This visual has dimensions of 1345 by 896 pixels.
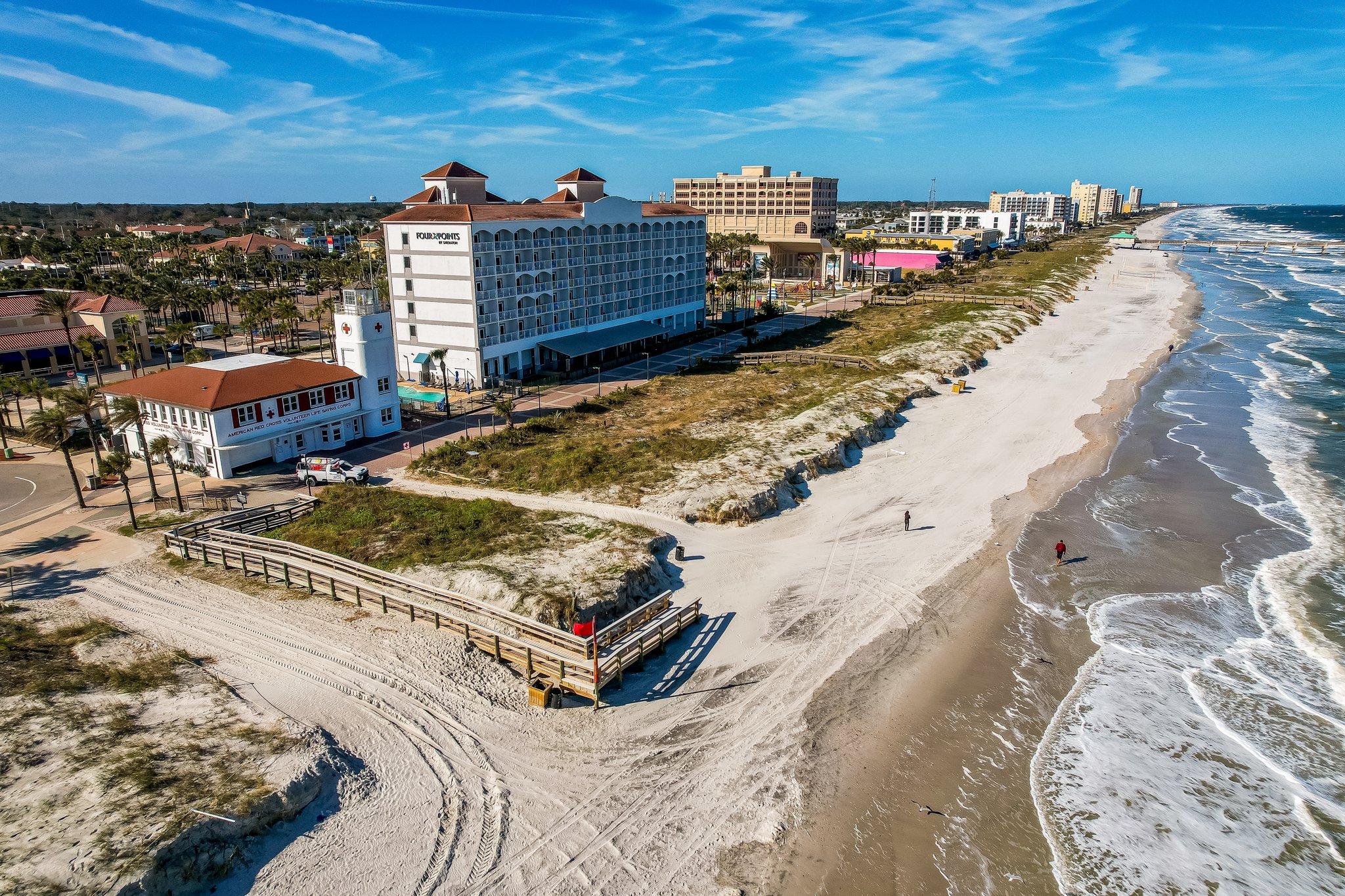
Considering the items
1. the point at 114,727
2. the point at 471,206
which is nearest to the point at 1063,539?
the point at 114,727

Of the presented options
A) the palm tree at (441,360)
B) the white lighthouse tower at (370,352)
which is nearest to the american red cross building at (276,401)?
the white lighthouse tower at (370,352)

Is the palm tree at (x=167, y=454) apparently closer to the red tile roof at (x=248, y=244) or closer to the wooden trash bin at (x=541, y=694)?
the wooden trash bin at (x=541, y=694)

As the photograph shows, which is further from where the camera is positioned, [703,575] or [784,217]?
[784,217]

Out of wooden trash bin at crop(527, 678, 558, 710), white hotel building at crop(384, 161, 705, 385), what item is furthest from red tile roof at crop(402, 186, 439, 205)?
wooden trash bin at crop(527, 678, 558, 710)

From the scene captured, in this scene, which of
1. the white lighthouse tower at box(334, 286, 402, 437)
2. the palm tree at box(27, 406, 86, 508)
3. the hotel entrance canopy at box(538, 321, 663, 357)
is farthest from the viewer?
the hotel entrance canopy at box(538, 321, 663, 357)

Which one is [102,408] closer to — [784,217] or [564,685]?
[564,685]

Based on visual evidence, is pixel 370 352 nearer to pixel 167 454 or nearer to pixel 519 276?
pixel 167 454

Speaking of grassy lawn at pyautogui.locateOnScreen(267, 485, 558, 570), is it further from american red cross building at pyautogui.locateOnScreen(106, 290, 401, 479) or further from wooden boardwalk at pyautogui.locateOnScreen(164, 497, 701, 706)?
american red cross building at pyautogui.locateOnScreen(106, 290, 401, 479)
